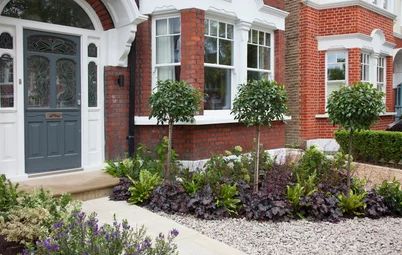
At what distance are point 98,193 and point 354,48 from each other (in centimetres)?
865

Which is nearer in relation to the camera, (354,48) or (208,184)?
(208,184)

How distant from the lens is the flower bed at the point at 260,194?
5570mm

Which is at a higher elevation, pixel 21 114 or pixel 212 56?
pixel 212 56

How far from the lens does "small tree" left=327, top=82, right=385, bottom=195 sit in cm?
577

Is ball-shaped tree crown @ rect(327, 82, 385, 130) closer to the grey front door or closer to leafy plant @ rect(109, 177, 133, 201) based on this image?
leafy plant @ rect(109, 177, 133, 201)

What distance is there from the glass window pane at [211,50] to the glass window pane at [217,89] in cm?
17

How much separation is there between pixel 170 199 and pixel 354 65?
8004 mm

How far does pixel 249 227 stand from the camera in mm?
5180

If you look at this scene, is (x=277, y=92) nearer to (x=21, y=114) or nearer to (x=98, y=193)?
(x=98, y=193)

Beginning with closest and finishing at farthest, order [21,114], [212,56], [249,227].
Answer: [249,227] → [21,114] → [212,56]

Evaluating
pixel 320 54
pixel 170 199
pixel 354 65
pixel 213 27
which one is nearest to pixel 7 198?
pixel 170 199

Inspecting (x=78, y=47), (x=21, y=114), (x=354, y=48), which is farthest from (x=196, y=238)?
(x=354, y=48)

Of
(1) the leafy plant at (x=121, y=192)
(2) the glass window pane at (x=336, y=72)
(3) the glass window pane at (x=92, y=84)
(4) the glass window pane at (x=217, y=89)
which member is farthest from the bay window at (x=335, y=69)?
(1) the leafy plant at (x=121, y=192)

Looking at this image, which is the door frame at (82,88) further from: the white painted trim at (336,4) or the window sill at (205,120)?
the white painted trim at (336,4)
